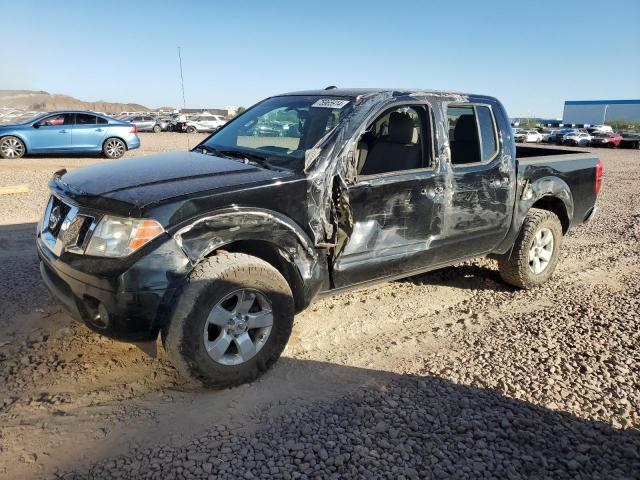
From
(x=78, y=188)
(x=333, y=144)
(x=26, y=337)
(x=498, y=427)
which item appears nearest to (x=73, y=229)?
(x=78, y=188)

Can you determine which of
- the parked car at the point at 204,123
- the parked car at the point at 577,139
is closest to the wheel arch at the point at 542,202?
the parked car at the point at 204,123

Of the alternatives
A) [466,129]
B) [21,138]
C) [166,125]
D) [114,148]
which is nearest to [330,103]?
[466,129]

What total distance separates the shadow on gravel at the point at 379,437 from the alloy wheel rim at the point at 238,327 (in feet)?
0.78

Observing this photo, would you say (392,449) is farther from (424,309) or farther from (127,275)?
(424,309)

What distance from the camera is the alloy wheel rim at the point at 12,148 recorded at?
1431cm

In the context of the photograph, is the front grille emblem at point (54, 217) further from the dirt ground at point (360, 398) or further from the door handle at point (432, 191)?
the door handle at point (432, 191)

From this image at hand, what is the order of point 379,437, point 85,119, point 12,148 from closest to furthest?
point 379,437 < point 12,148 < point 85,119

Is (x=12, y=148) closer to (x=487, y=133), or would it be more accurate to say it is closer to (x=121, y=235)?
(x=121, y=235)

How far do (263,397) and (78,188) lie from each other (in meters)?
1.75

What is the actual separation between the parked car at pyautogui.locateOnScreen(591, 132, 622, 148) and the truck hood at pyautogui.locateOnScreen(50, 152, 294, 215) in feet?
144

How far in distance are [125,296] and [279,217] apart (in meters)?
1.04

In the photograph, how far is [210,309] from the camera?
3006 millimetres

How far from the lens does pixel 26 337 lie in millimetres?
3791

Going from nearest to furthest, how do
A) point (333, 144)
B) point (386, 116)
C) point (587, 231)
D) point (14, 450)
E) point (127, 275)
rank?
point (14, 450) < point (127, 275) < point (333, 144) < point (386, 116) < point (587, 231)
